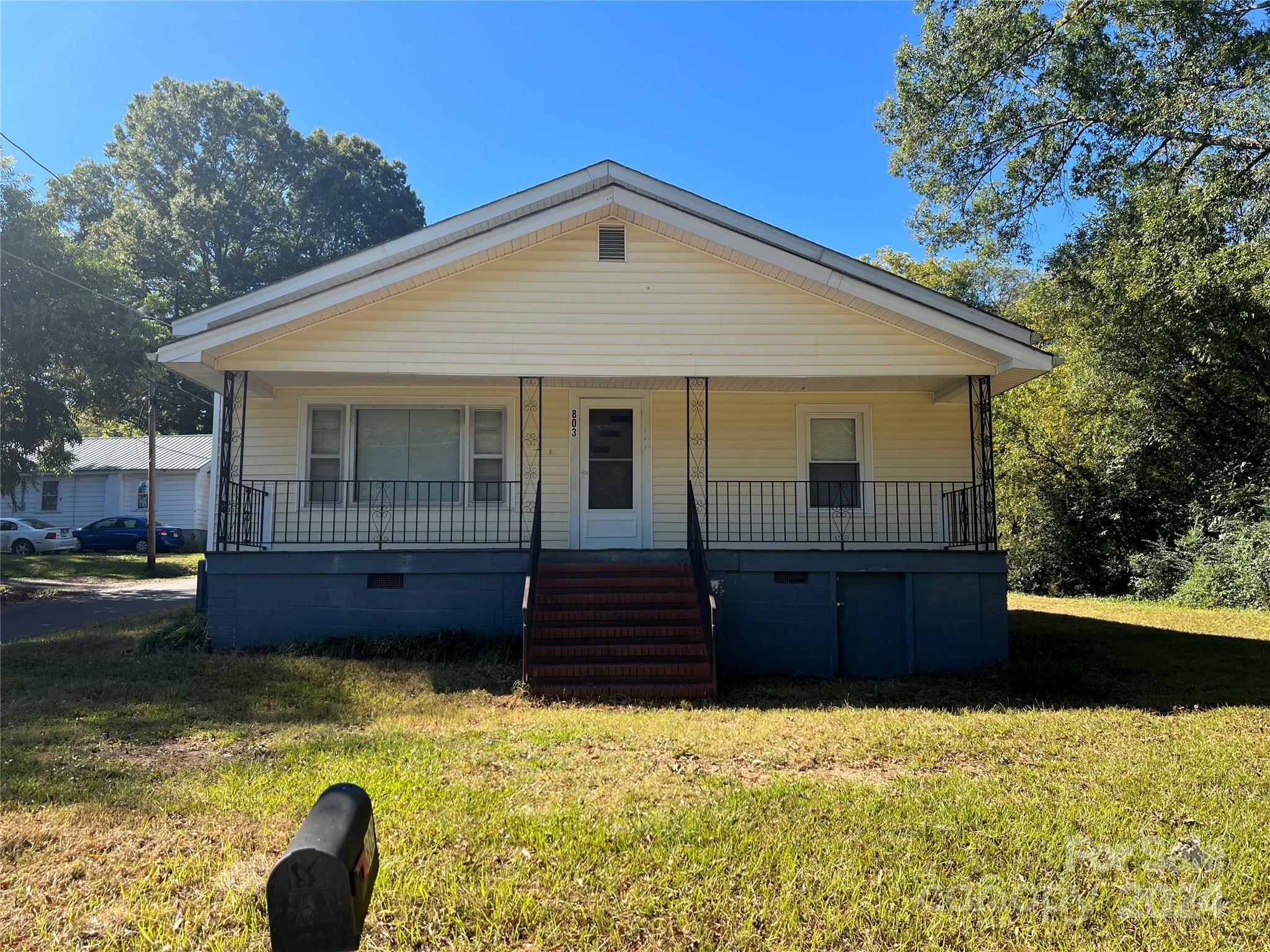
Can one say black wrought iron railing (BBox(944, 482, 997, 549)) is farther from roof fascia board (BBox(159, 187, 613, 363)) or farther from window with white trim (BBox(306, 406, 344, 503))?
window with white trim (BBox(306, 406, 344, 503))

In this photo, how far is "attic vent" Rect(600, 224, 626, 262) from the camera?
1056 cm

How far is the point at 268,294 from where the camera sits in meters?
11.4

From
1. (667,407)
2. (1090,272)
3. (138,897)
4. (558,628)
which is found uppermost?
(1090,272)

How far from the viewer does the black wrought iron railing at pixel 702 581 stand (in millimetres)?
8289

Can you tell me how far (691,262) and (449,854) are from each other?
7943 millimetres

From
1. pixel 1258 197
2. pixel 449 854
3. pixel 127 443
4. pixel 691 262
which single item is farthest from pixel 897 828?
pixel 127 443

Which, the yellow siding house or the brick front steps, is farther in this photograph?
the yellow siding house

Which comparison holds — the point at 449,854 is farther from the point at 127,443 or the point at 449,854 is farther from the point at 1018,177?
the point at 127,443

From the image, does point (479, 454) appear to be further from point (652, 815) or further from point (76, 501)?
point (76, 501)

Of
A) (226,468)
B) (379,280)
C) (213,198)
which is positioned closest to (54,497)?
(213,198)

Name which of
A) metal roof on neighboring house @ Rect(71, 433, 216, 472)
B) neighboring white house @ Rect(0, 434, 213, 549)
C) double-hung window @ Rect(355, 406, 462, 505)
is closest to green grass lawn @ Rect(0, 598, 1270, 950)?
double-hung window @ Rect(355, 406, 462, 505)

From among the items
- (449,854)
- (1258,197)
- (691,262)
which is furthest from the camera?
(1258,197)

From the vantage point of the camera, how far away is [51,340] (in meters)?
17.5

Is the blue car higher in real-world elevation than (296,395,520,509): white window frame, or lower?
lower
